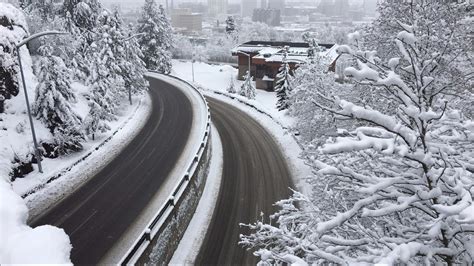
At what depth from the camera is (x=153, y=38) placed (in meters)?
62.8

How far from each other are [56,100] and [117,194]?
26.2 feet

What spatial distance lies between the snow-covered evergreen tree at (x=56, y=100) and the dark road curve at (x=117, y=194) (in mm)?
3344

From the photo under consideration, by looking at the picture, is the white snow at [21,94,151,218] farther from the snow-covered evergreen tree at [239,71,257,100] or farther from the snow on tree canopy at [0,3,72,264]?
the snow-covered evergreen tree at [239,71,257,100]

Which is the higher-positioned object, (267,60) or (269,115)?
(267,60)

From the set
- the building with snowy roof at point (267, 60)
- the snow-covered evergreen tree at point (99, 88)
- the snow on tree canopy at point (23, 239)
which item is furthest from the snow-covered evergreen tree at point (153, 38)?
the snow on tree canopy at point (23, 239)

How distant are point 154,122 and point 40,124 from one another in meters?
11.1

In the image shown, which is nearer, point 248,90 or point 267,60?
point 248,90

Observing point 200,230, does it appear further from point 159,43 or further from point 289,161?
point 159,43

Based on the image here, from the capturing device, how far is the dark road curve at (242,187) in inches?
668

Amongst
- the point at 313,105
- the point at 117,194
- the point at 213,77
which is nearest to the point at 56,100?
the point at 117,194

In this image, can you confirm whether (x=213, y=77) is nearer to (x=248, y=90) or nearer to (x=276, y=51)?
(x=276, y=51)

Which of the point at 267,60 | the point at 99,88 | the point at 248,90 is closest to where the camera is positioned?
the point at 99,88

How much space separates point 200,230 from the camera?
18.8 metres

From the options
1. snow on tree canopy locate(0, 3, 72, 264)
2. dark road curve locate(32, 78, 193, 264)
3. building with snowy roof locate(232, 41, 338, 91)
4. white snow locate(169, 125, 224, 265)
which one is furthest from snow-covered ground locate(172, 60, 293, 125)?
snow on tree canopy locate(0, 3, 72, 264)
